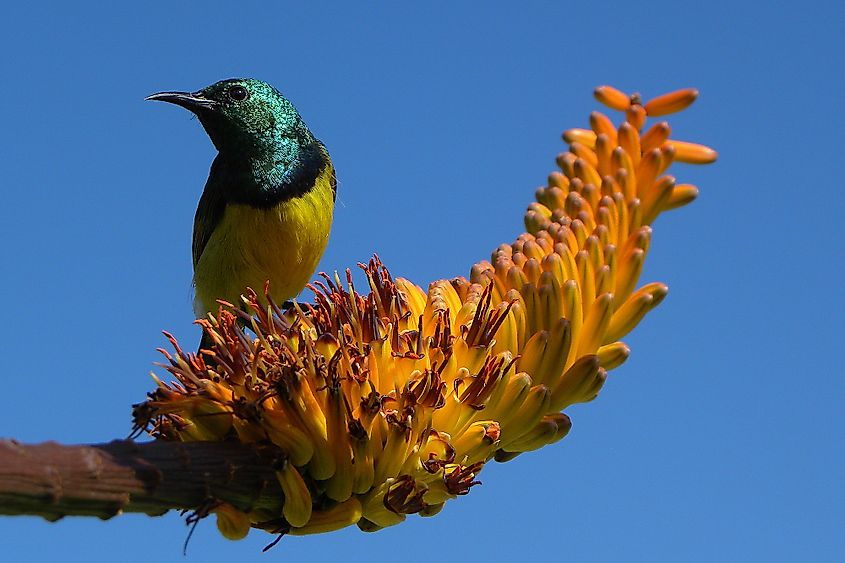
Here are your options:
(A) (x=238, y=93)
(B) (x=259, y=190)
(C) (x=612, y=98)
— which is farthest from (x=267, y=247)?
(C) (x=612, y=98)

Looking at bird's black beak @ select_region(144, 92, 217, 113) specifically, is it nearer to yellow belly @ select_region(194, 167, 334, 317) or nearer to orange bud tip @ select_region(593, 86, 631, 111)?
yellow belly @ select_region(194, 167, 334, 317)

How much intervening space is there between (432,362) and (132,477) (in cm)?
99

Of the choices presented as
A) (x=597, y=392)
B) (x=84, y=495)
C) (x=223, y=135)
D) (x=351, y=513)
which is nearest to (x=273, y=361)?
(x=351, y=513)

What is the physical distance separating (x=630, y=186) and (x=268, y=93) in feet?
11.2

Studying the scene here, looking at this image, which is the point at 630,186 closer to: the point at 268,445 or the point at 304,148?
the point at 268,445

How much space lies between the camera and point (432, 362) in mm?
3201

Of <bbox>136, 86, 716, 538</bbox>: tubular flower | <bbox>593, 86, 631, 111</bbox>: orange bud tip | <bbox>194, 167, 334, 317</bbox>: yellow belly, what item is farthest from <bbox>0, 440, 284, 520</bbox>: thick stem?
<bbox>194, 167, 334, 317</bbox>: yellow belly

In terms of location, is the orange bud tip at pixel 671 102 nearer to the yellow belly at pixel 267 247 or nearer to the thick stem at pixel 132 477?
the thick stem at pixel 132 477

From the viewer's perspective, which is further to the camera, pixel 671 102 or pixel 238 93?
pixel 238 93

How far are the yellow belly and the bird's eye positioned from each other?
0.65m

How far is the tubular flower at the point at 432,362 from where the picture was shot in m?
2.98

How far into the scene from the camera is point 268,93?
261 inches

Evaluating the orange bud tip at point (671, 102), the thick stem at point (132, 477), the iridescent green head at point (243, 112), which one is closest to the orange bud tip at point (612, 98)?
the orange bud tip at point (671, 102)

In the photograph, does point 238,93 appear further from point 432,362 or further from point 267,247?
point 432,362
